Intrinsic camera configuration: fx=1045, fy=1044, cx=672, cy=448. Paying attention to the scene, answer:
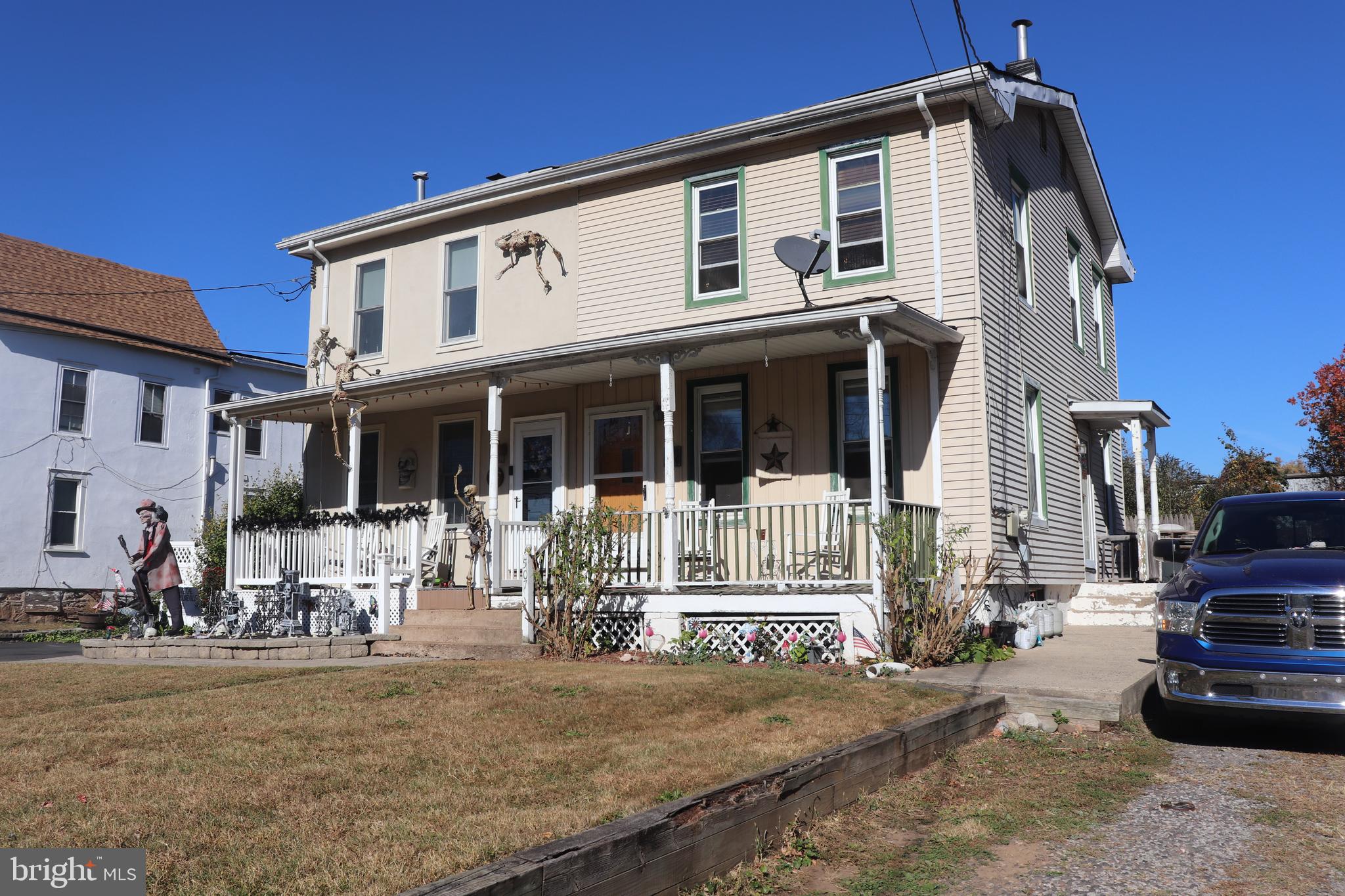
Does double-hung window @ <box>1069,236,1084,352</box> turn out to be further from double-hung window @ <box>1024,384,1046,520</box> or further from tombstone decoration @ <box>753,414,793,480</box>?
tombstone decoration @ <box>753,414,793,480</box>

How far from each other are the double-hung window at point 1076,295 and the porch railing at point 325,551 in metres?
10.4

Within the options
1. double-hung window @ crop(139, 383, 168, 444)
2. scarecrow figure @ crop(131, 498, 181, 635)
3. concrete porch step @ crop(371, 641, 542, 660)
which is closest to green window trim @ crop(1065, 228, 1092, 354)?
concrete porch step @ crop(371, 641, 542, 660)

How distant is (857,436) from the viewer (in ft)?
40.3

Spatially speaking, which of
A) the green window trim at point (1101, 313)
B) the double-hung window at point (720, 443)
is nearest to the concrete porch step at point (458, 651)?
the double-hung window at point (720, 443)

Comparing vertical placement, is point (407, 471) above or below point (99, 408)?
below

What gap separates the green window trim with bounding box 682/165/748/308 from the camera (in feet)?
43.4

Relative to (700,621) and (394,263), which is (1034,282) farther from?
(394,263)

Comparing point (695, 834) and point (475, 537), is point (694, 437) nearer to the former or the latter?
point (475, 537)

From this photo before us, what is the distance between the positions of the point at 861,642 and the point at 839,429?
3119 millimetres

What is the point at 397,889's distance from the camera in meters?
3.28

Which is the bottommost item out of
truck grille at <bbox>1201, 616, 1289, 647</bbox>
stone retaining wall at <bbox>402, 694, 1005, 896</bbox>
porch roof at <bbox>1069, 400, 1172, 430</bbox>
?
stone retaining wall at <bbox>402, 694, 1005, 896</bbox>

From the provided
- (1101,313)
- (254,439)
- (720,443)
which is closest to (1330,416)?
(1101,313)

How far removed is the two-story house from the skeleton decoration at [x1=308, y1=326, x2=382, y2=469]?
21 cm

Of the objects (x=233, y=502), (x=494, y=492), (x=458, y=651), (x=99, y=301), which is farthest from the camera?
(x=99, y=301)
